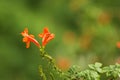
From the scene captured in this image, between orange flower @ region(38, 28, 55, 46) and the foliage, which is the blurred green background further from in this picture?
the foliage

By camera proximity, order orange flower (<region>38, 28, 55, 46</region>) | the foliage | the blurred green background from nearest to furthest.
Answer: the foliage
orange flower (<region>38, 28, 55, 46</region>)
the blurred green background

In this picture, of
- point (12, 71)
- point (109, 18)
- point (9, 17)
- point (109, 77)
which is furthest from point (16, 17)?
point (109, 77)

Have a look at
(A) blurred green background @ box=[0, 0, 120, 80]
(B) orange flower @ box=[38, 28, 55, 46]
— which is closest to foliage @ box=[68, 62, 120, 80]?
(B) orange flower @ box=[38, 28, 55, 46]

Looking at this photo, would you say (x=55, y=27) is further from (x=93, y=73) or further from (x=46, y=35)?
(x=93, y=73)

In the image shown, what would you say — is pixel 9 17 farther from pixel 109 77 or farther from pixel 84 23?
pixel 109 77

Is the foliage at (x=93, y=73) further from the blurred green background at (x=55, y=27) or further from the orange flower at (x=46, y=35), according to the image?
the blurred green background at (x=55, y=27)

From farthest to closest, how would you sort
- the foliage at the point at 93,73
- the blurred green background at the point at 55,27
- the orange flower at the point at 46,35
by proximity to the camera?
the blurred green background at the point at 55,27
the orange flower at the point at 46,35
the foliage at the point at 93,73

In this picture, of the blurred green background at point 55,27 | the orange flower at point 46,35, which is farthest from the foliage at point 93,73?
the blurred green background at point 55,27

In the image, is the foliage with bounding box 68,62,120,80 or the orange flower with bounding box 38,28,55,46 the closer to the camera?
the foliage with bounding box 68,62,120,80
